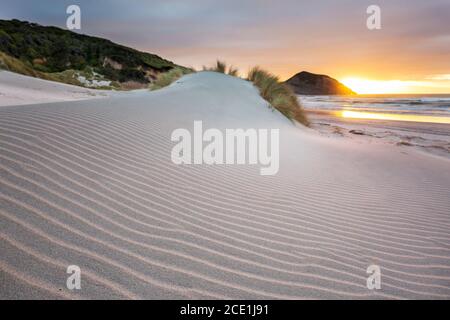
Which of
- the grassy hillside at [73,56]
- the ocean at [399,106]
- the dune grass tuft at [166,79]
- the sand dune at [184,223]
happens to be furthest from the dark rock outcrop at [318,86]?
the sand dune at [184,223]

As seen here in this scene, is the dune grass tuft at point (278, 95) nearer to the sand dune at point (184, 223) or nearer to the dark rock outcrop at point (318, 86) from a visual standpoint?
the sand dune at point (184, 223)

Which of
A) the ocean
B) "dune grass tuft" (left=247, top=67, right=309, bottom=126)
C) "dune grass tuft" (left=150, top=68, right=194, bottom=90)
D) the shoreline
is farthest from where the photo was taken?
the ocean

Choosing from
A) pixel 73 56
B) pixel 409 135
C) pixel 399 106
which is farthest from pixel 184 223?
pixel 73 56

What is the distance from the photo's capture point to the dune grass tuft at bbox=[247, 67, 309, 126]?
12.3 metres

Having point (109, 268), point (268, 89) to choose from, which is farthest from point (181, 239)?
point (268, 89)

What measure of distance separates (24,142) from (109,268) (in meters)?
2.21

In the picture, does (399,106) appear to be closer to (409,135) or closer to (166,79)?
(409,135)

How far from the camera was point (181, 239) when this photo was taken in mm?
2812

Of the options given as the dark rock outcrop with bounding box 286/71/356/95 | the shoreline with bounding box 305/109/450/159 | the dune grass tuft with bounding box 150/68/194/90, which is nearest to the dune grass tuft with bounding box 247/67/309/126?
the shoreline with bounding box 305/109/450/159

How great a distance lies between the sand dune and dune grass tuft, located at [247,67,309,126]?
270 inches

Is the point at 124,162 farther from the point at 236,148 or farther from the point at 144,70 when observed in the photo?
the point at 144,70

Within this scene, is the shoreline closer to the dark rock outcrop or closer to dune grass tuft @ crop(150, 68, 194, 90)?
dune grass tuft @ crop(150, 68, 194, 90)

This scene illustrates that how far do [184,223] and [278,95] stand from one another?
1084 centimetres

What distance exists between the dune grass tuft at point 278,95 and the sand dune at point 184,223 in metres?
6.86
